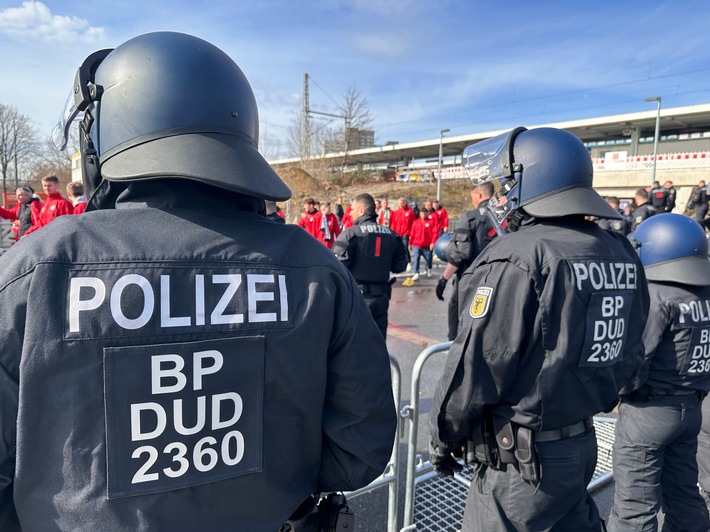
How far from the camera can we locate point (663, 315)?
Answer: 2469 millimetres

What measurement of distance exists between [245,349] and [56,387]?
1.29 ft

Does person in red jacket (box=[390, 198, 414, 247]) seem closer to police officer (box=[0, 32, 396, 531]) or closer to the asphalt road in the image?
the asphalt road

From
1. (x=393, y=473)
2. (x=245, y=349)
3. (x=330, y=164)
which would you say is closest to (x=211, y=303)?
(x=245, y=349)

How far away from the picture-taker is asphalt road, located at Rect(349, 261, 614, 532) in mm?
2932

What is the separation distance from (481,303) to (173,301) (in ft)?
3.93

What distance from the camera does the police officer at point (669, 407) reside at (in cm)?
245

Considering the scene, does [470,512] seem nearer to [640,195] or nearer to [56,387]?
[56,387]

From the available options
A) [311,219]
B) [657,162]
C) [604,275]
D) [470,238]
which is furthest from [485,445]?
[657,162]

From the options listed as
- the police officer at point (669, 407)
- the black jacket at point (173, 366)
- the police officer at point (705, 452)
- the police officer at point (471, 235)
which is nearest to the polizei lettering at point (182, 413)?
the black jacket at point (173, 366)

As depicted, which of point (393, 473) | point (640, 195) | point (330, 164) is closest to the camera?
point (393, 473)

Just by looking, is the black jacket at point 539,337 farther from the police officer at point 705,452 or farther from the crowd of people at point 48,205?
the crowd of people at point 48,205

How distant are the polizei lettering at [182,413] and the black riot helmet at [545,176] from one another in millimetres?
1418

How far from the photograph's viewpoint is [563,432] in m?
1.88

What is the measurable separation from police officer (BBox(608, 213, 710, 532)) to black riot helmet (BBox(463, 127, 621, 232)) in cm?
87
